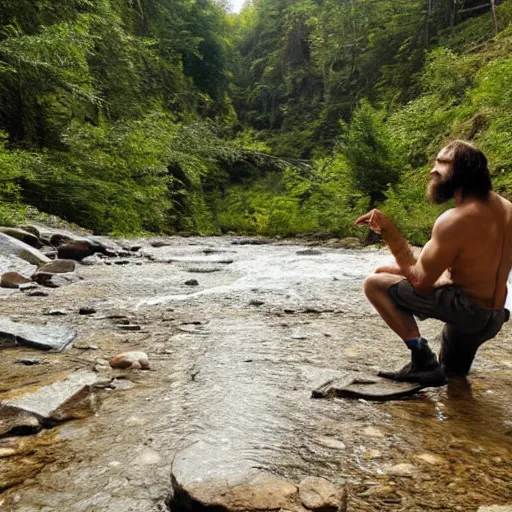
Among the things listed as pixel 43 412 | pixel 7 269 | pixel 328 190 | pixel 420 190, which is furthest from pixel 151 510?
pixel 328 190

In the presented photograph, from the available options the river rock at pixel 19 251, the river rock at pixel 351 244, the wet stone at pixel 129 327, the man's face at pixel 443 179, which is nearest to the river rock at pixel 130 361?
the wet stone at pixel 129 327

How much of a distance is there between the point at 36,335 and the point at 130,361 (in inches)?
34.2

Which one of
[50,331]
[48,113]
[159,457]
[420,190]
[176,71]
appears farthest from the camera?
[176,71]

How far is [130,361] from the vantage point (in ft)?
8.32

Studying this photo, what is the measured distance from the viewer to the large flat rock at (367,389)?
2.12 m

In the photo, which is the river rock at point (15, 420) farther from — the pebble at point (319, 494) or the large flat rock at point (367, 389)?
the large flat rock at point (367, 389)

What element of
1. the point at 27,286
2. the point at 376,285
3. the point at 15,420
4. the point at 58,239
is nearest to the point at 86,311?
the point at 27,286

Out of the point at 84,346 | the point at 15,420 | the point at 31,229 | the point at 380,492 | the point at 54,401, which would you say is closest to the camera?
the point at 380,492

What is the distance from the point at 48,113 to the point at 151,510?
413 inches

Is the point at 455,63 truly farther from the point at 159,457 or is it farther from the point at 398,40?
the point at 159,457

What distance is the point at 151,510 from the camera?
4.08 ft

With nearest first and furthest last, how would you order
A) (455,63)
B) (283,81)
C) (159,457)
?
(159,457) → (455,63) → (283,81)

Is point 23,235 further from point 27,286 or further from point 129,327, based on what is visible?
point 129,327

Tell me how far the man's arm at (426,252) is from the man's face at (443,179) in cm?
16
